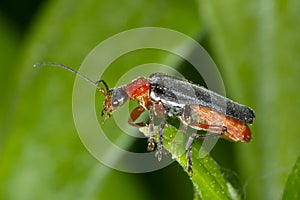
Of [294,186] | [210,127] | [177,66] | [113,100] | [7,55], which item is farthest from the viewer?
[7,55]

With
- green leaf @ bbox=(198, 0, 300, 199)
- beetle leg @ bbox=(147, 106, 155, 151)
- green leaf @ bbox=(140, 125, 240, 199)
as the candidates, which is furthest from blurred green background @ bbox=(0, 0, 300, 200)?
green leaf @ bbox=(140, 125, 240, 199)

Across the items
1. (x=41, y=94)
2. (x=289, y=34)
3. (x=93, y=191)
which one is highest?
(x=289, y=34)

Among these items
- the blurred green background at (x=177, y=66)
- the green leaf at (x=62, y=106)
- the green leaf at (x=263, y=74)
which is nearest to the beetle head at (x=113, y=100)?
the green leaf at (x=62, y=106)

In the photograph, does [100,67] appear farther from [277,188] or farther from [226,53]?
[277,188]

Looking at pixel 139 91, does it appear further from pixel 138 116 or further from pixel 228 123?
pixel 228 123

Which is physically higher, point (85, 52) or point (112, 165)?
point (85, 52)

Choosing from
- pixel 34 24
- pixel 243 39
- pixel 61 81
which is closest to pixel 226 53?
pixel 243 39

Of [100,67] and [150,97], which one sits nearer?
[150,97]

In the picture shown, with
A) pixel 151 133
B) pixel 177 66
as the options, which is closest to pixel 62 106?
pixel 177 66
